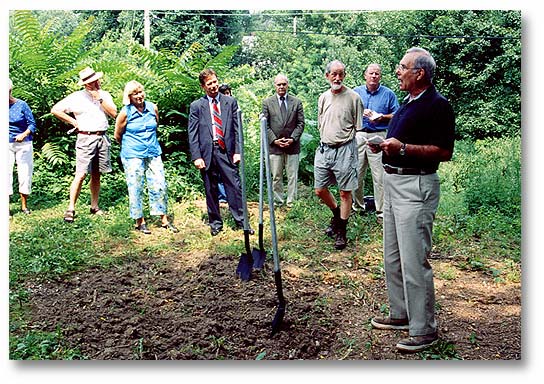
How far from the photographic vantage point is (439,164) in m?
2.99

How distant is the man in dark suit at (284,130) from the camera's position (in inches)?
178

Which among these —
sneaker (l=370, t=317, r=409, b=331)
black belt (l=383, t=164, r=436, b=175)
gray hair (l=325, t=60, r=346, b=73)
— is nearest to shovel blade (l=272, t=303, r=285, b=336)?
sneaker (l=370, t=317, r=409, b=331)

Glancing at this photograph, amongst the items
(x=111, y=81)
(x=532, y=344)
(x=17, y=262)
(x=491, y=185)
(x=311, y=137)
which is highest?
Result: (x=111, y=81)

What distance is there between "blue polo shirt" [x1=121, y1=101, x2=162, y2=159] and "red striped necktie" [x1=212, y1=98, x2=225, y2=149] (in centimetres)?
41

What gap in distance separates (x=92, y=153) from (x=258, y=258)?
1.18 m

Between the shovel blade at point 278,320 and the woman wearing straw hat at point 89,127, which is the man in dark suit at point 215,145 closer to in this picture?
the woman wearing straw hat at point 89,127

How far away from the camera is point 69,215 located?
3.55 m

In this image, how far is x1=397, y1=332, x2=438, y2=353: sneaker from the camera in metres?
2.97

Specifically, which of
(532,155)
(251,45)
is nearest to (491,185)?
(532,155)

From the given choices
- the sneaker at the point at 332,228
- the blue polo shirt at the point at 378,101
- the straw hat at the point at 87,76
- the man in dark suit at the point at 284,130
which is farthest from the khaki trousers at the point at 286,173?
the straw hat at the point at 87,76

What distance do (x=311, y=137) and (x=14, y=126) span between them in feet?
7.44

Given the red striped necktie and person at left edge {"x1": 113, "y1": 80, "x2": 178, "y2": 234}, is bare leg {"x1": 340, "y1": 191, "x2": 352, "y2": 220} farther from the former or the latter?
person at left edge {"x1": 113, "y1": 80, "x2": 178, "y2": 234}

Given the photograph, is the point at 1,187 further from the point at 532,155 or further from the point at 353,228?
the point at 532,155

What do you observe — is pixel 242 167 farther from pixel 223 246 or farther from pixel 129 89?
pixel 129 89
